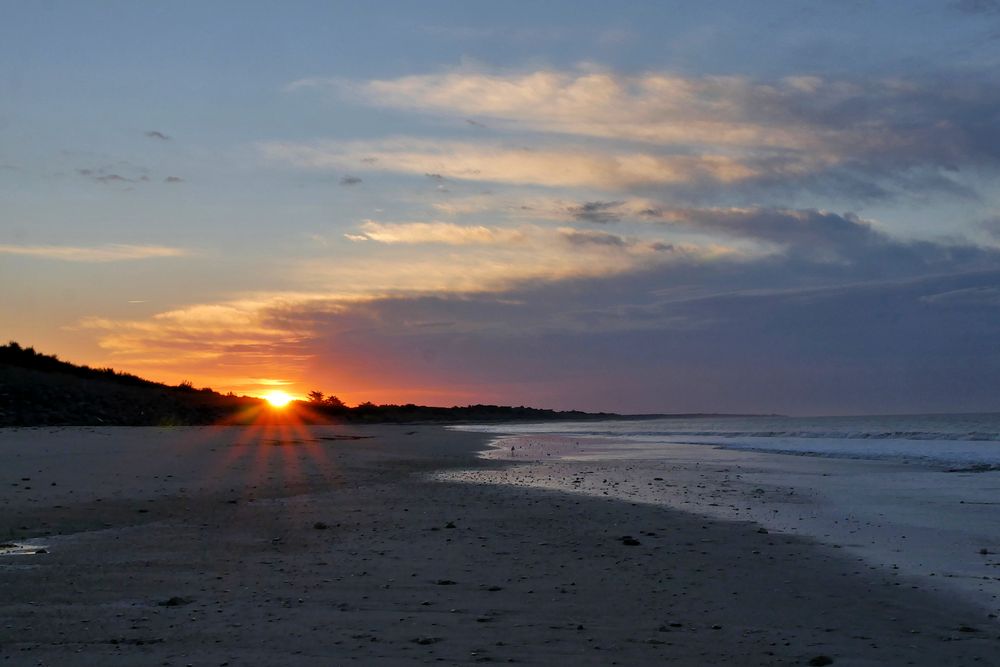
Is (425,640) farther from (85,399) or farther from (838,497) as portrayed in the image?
(85,399)

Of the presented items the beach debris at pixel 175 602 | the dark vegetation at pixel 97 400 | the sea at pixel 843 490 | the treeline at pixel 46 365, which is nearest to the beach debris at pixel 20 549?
the beach debris at pixel 175 602

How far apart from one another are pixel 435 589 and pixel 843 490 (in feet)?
43.2

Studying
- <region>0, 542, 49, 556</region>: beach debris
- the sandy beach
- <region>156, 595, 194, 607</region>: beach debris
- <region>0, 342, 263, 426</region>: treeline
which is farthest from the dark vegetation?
<region>156, 595, 194, 607</region>: beach debris

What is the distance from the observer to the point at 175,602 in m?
7.74

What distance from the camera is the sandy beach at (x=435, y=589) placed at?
6.50 meters

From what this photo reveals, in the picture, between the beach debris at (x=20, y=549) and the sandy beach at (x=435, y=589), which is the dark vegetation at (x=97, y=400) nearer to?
the sandy beach at (x=435, y=589)

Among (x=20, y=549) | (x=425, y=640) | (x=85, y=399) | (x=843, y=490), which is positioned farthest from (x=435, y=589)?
(x=85, y=399)

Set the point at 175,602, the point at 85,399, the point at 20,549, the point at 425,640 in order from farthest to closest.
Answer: the point at 85,399, the point at 20,549, the point at 175,602, the point at 425,640

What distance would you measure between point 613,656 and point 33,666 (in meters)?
4.02

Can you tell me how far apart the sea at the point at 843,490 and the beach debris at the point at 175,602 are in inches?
279

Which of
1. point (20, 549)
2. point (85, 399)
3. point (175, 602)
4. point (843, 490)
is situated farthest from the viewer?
point (85, 399)

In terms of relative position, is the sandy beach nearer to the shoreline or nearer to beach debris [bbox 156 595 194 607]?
beach debris [bbox 156 595 194 607]

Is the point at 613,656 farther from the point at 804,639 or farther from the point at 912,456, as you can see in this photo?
the point at 912,456

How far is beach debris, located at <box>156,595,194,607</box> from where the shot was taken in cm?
768
